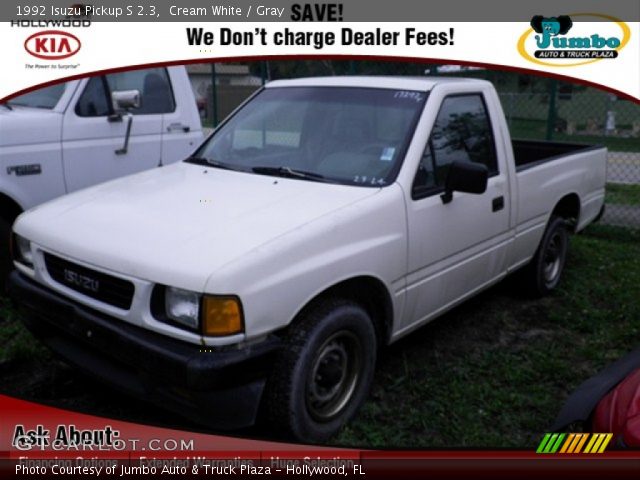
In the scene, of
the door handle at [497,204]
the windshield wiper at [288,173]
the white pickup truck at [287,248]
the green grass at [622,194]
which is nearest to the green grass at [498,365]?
the white pickup truck at [287,248]

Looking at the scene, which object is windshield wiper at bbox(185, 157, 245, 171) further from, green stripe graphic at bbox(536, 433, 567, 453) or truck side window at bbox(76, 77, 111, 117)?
green stripe graphic at bbox(536, 433, 567, 453)

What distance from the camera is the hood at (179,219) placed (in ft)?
9.26

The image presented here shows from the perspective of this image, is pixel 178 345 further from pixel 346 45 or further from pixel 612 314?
pixel 612 314

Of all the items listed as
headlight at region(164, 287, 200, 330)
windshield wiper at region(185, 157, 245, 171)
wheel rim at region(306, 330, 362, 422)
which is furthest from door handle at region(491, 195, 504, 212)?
headlight at region(164, 287, 200, 330)

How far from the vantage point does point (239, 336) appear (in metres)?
2.73

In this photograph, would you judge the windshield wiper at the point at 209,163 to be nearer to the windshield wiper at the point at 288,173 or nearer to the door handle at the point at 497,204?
the windshield wiper at the point at 288,173

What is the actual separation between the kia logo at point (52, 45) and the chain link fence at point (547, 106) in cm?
350

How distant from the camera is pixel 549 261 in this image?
5559mm

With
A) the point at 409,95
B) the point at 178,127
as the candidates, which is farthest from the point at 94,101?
the point at 409,95

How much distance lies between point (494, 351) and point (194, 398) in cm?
246

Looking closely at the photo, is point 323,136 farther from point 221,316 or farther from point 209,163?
point 221,316

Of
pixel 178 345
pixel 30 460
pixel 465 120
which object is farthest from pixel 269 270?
pixel 465 120

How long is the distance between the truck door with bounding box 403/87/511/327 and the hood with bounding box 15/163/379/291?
1.60 ft

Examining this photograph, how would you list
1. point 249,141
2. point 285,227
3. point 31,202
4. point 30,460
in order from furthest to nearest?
point 31,202, point 249,141, point 285,227, point 30,460
